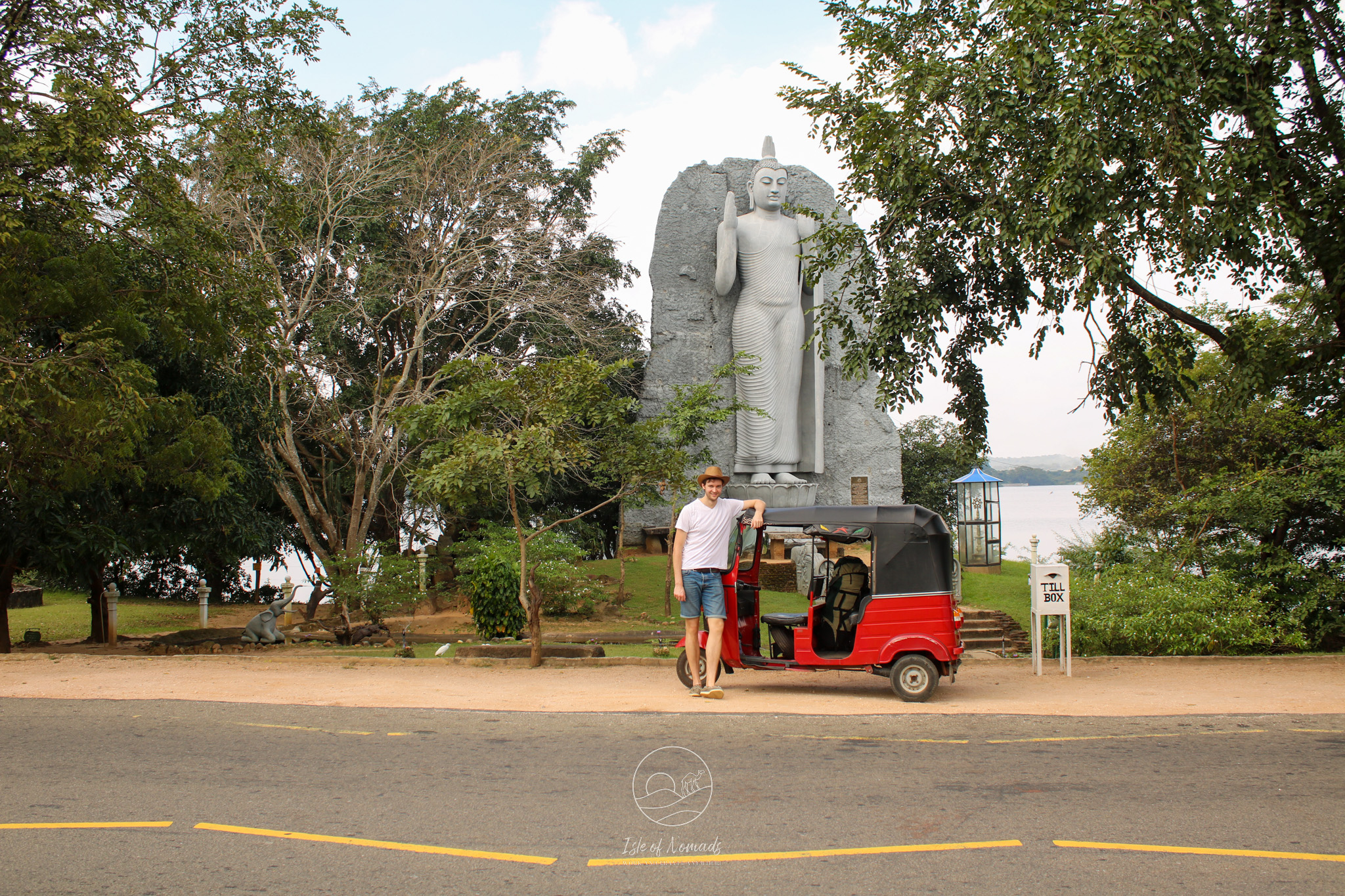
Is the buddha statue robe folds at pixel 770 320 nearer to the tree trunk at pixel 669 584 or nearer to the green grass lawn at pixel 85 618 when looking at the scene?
the tree trunk at pixel 669 584

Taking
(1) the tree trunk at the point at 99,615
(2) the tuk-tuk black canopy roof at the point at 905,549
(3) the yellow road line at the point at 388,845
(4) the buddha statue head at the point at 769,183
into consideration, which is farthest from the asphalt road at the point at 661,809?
(4) the buddha statue head at the point at 769,183

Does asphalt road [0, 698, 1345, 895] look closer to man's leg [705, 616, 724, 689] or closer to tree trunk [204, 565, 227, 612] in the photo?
man's leg [705, 616, 724, 689]

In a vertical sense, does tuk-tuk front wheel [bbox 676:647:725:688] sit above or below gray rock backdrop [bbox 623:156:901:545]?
below

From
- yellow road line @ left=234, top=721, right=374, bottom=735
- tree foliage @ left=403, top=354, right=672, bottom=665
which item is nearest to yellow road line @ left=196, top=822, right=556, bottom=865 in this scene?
yellow road line @ left=234, top=721, right=374, bottom=735

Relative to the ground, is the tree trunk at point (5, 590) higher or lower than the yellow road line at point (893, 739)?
higher

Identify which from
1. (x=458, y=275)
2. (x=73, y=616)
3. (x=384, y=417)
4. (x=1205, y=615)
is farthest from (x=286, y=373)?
(x=1205, y=615)

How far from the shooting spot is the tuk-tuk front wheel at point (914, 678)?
303 inches

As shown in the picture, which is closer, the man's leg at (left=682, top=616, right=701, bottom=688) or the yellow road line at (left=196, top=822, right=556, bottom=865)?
the yellow road line at (left=196, top=822, right=556, bottom=865)

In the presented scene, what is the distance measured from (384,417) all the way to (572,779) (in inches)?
469

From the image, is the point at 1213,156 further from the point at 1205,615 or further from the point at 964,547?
the point at 964,547

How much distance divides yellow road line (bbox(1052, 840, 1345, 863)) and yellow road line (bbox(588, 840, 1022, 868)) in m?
0.34

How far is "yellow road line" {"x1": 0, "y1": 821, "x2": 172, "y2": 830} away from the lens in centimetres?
452

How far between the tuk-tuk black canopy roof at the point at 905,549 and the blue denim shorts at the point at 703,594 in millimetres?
901

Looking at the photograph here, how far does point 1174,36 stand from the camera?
812cm
